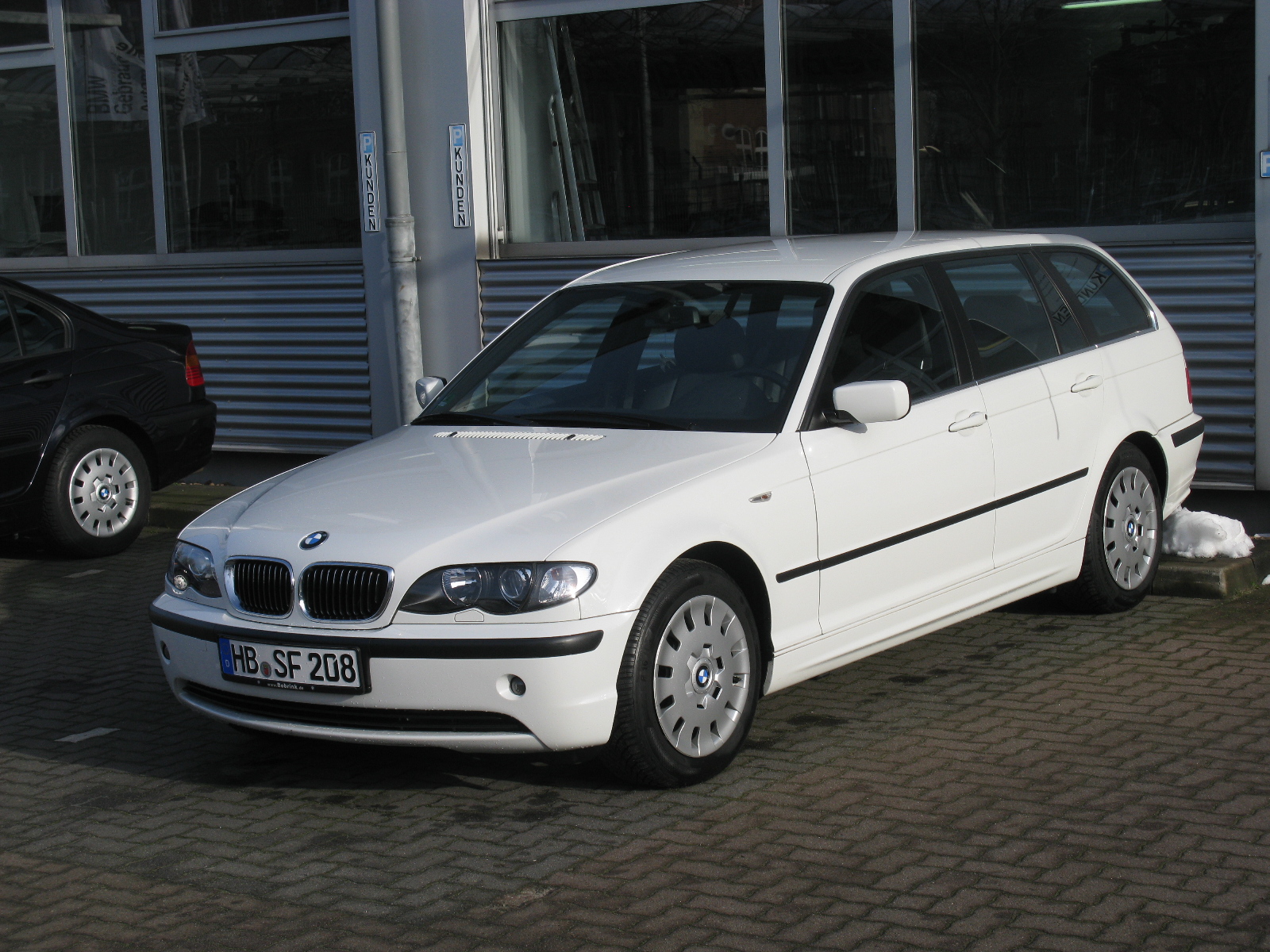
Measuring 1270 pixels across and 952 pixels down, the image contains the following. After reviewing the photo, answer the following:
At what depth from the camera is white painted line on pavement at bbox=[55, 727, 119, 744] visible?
232 inches

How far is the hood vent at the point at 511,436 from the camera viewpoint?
18.2 feet

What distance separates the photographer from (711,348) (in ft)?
19.1

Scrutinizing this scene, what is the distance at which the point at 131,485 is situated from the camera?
9.61 meters

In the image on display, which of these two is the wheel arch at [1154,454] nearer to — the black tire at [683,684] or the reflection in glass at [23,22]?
the black tire at [683,684]

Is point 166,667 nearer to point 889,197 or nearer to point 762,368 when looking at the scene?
point 762,368

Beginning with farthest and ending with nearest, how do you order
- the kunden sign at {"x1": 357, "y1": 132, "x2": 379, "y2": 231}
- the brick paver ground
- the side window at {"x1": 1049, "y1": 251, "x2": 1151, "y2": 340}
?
the kunden sign at {"x1": 357, "y1": 132, "x2": 379, "y2": 231}, the side window at {"x1": 1049, "y1": 251, "x2": 1151, "y2": 340}, the brick paver ground

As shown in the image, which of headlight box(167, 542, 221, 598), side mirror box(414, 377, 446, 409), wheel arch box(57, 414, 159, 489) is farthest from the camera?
wheel arch box(57, 414, 159, 489)

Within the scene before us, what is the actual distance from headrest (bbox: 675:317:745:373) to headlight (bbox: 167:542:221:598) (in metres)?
1.76

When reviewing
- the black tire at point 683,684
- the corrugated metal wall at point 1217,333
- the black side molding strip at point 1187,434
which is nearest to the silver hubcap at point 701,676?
the black tire at point 683,684

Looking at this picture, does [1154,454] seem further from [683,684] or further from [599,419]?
[683,684]

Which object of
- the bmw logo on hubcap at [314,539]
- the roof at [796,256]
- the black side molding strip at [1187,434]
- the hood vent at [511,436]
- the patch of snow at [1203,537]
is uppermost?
the roof at [796,256]

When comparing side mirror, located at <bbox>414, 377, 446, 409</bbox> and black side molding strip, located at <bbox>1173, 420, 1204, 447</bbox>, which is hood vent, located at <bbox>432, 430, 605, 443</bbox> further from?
black side molding strip, located at <bbox>1173, 420, 1204, 447</bbox>

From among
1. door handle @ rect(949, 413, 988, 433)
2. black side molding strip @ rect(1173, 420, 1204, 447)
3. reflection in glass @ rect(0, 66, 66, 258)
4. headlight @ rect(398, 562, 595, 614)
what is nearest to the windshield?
door handle @ rect(949, 413, 988, 433)

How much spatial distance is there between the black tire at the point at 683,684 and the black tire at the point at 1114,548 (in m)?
2.14
